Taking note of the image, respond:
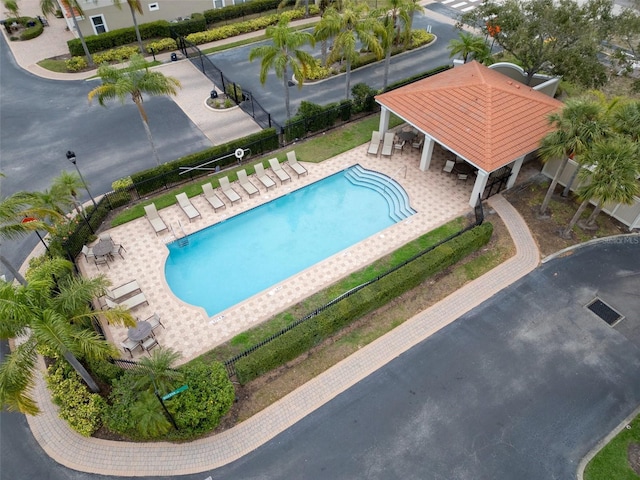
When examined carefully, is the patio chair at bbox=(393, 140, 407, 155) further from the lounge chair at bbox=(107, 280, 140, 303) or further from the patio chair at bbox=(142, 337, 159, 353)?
the patio chair at bbox=(142, 337, 159, 353)

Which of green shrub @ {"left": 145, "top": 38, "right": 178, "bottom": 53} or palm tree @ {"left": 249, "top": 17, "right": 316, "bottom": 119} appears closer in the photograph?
palm tree @ {"left": 249, "top": 17, "right": 316, "bottom": 119}

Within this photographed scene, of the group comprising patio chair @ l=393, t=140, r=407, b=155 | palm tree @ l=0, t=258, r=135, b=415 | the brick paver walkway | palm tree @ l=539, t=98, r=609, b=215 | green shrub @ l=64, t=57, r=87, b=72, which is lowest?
the brick paver walkway

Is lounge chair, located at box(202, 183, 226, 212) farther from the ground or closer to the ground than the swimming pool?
farther from the ground

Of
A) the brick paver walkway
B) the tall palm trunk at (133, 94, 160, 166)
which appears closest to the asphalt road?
the tall palm trunk at (133, 94, 160, 166)

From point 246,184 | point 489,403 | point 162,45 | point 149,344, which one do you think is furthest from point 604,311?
point 162,45

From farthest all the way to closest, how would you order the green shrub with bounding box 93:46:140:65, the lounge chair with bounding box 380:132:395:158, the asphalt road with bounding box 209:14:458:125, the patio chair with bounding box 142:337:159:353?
the green shrub with bounding box 93:46:140:65 < the asphalt road with bounding box 209:14:458:125 < the lounge chair with bounding box 380:132:395:158 < the patio chair with bounding box 142:337:159:353
